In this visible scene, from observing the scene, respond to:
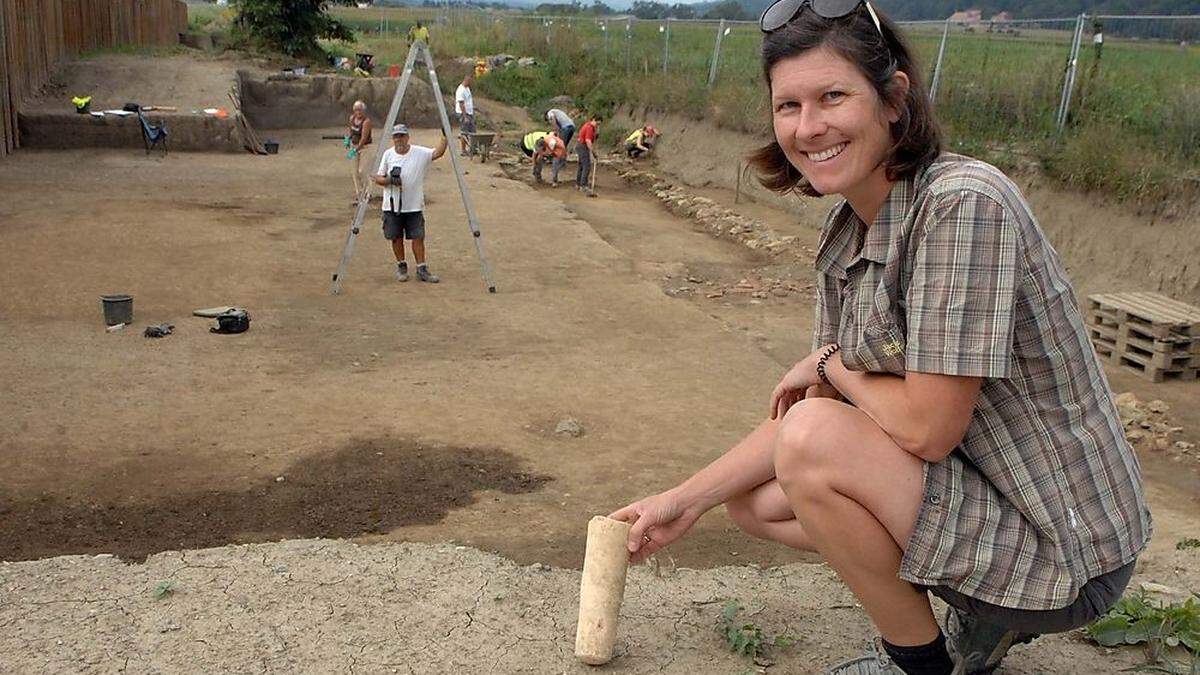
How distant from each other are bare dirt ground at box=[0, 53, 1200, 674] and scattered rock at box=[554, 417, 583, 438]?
0.06 metres

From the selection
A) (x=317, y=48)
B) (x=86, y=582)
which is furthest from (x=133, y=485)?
(x=317, y=48)

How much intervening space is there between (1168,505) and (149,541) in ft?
17.8

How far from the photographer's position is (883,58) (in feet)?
7.44

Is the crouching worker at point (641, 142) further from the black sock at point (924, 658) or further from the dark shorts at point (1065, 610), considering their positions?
the dark shorts at point (1065, 610)

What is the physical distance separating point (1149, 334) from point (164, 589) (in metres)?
8.46

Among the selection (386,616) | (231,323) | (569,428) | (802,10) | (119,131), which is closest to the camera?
(802,10)

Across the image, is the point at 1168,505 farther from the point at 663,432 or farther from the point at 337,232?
the point at 337,232

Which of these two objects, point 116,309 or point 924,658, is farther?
point 116,309

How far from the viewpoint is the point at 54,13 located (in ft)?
72.2

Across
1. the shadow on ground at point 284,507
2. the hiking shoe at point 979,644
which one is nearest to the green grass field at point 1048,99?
the shadow on ground at point 284,507

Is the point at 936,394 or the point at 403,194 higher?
the point at 936,394

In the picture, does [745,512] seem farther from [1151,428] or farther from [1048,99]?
[1048,99]

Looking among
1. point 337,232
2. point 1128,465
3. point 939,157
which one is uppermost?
point 939,157

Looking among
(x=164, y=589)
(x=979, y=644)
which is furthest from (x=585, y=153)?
(x=979, y=644)
